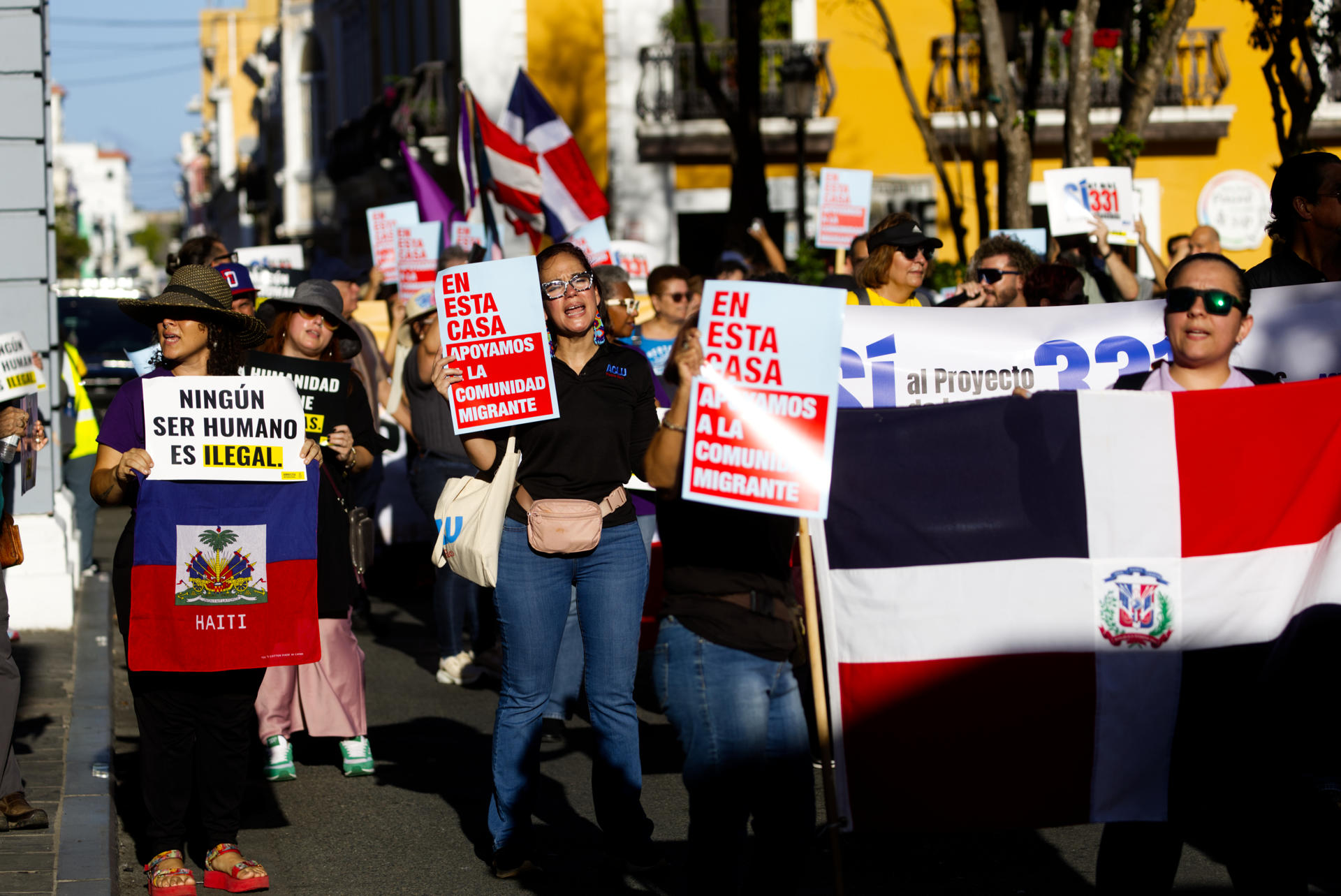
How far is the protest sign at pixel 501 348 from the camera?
5.17 meters

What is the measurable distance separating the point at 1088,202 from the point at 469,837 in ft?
19.3

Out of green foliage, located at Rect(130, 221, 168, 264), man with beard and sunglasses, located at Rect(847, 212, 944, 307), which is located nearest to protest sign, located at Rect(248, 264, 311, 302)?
man with beard and sunglasses, located at Rect(847, 212, 944, 307)

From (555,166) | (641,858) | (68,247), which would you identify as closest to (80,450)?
(555,166)

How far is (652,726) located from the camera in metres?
7.55

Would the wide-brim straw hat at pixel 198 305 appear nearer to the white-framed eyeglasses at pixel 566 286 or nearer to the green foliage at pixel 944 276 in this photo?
the white-framed eyeglasses at pixel 566 286

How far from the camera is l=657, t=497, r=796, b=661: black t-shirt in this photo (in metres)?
4.16

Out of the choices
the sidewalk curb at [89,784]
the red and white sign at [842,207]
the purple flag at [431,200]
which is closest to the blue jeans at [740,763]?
the sidewalk curb at [89,784]

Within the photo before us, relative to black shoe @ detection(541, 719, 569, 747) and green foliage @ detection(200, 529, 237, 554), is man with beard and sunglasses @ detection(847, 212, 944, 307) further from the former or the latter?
green foliage @ detection(200, 529, 237, 554)

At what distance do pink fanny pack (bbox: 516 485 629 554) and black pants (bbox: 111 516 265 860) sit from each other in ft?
3.29

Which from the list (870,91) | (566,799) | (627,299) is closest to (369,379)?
(627,299)

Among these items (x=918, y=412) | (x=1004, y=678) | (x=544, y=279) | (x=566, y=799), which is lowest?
(x=566, y=799)

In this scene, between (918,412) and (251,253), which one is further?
(251,253)

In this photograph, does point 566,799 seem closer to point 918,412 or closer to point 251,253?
point 918,412

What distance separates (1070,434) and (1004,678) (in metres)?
0.67
